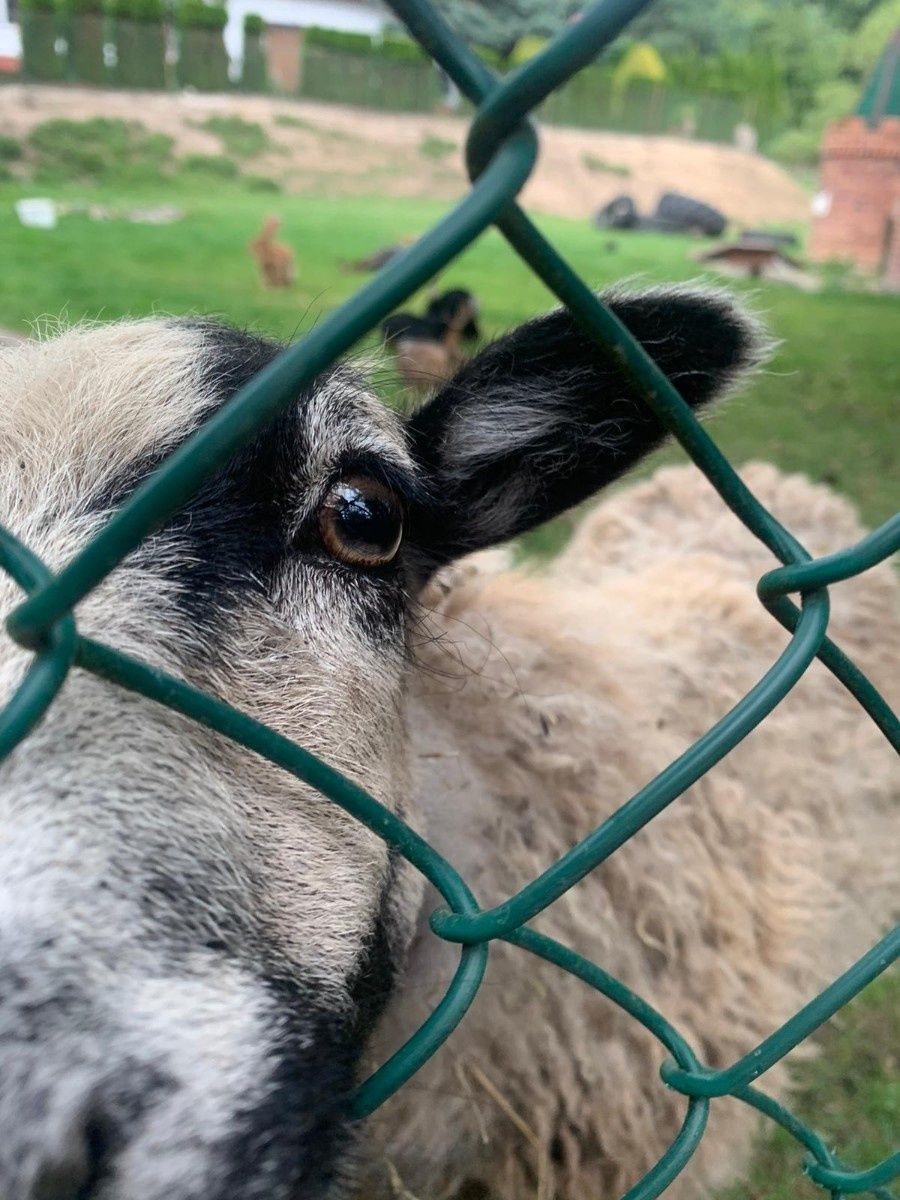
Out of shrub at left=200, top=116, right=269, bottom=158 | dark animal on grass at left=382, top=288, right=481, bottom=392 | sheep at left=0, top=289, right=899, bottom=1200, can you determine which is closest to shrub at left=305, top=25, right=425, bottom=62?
shrub at left=200, top=116, right=269, bottom=158

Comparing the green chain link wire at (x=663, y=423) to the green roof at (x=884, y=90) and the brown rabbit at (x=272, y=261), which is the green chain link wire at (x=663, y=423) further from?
the green roof at (x=884, y=90)

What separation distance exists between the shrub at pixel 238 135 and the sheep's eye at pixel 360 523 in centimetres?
3318

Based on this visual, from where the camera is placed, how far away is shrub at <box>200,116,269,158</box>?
103ft

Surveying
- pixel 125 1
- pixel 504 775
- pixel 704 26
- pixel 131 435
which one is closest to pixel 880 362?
pixel 504 775

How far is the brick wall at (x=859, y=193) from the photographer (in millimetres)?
22891

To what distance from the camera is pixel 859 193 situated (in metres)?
24.5

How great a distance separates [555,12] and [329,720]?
479 centimetres

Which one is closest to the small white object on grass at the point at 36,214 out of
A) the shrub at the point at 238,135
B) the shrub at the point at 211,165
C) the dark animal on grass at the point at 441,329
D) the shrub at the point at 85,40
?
the shrub at the point at 211,165

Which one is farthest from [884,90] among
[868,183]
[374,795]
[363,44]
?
[374,795]

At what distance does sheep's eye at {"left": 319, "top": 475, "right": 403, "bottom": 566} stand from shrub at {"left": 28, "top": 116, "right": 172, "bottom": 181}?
27.7m

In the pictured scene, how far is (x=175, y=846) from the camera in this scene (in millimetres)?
1295

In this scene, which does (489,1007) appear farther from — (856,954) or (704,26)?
(704,26)

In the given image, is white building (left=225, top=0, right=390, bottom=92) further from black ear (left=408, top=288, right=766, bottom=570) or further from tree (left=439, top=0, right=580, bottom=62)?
black ear (left=408, top=288, right=766, bottom=570)

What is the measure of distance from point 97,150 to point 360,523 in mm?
29792
